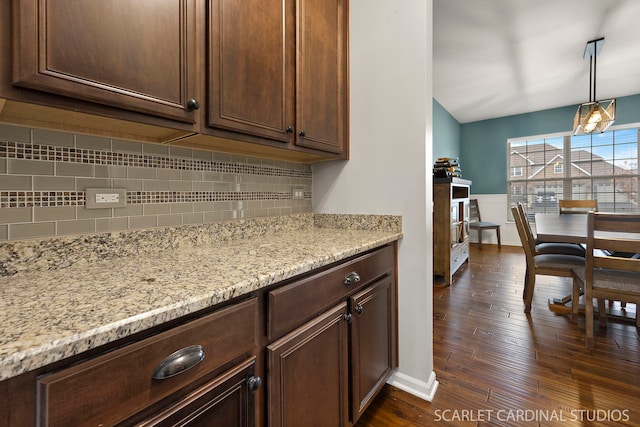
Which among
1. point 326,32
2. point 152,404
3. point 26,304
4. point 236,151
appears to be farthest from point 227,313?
point 326,32

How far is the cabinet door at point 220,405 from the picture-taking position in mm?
567

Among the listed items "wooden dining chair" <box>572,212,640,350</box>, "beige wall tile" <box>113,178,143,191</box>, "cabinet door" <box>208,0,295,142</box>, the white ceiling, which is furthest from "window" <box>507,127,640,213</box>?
"beige wall tile" <box>113,178,143,191</box>

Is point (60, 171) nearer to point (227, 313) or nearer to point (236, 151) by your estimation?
point (236, 151)

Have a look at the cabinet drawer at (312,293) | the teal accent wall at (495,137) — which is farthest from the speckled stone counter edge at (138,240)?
the teal accent wall at (495,137)

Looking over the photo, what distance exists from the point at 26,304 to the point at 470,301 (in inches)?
122

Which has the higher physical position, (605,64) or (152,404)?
(605,64)

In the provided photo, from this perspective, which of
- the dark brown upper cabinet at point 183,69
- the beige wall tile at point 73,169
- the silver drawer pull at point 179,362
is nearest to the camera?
the silver drawer pull at point 179,362

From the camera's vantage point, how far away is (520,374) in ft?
5.29

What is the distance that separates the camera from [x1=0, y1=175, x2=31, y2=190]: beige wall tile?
2.61 feet

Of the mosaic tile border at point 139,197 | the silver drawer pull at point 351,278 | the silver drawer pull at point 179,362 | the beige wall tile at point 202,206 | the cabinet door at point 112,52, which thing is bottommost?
the silver drawer pull at point 179,362

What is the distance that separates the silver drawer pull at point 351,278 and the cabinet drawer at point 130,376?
50 cm

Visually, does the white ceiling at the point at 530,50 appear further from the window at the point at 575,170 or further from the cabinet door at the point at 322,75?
the cabinet door at the point at 322,75

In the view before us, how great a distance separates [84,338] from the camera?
427 millimetres

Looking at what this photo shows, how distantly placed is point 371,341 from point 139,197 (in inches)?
46.2
